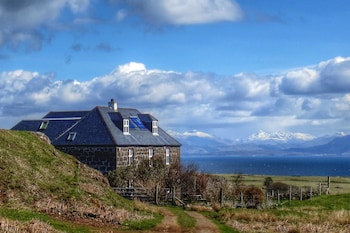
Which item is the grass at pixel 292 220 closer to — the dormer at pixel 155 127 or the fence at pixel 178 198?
the fence at pixel 178 198

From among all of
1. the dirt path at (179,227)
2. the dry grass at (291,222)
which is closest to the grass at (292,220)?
the dry grass at (291,222)

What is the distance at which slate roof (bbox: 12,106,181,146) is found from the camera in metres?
68.4

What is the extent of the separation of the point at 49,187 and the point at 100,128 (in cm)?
3112

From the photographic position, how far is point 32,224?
24906 millimetres

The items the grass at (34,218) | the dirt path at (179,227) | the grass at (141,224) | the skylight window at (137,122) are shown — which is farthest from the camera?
the skylight window at (137,122)

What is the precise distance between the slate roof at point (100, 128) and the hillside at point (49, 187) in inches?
747

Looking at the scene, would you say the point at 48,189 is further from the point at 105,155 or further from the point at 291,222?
the point at 105,155

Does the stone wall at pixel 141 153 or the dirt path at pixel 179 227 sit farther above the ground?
the stone wall at pixel 141 153

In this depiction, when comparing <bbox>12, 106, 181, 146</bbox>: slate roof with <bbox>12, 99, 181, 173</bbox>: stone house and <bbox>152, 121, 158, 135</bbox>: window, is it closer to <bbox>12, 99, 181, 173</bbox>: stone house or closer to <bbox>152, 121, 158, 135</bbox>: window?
<bbox>12, 99, 181, 173</bbox>: stone house

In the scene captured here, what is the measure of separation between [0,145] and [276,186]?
64572mm

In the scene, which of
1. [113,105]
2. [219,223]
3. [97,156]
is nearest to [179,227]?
[219,223]

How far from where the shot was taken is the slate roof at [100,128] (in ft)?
224

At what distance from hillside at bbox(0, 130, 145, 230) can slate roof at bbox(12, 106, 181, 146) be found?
1898 centimetres

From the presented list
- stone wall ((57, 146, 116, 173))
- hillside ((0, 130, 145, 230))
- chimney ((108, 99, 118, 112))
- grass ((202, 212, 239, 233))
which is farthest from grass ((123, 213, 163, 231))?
chimney ((108, 99, 118, 112))
